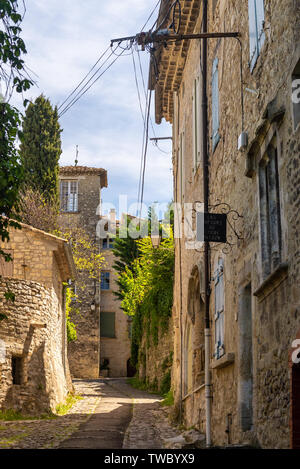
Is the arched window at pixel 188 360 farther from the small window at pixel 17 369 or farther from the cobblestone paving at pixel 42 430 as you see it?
the small window at pixel 17 369

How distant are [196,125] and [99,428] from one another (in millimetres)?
6516

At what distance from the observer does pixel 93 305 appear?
38.4 m

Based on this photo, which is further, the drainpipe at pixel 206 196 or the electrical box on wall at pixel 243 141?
the drainpipe at pixel 206 196

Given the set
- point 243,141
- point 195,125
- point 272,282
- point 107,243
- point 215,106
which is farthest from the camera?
point 107,243

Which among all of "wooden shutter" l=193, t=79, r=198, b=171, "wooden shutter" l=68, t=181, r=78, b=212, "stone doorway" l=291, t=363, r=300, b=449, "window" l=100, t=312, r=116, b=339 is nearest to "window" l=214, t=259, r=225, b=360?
"wooden shutter" l=193, t=79, r=198, b=171

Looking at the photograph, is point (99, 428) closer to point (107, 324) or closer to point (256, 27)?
point (256, 27)

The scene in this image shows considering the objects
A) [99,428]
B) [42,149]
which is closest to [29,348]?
[99,428]

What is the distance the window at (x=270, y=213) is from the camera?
298 inches

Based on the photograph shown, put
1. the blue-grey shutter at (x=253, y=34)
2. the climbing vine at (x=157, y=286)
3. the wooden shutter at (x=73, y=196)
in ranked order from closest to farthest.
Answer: the blue-grey shutter at (x=253, y=34)
the climbing vine at (x=157, y=286)
the wooden shutter at (x=73, y=196)

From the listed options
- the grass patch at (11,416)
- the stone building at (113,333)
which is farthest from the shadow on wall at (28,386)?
the stone building at (113,333)

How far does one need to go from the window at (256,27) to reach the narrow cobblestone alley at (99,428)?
6319 mm

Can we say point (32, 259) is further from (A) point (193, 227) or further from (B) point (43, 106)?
(B) point (43, 106)

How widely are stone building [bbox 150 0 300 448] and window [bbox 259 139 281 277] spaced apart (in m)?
0.01

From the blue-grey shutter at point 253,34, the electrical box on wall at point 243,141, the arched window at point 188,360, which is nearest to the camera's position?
the blue-grey shutter at point 253,34
